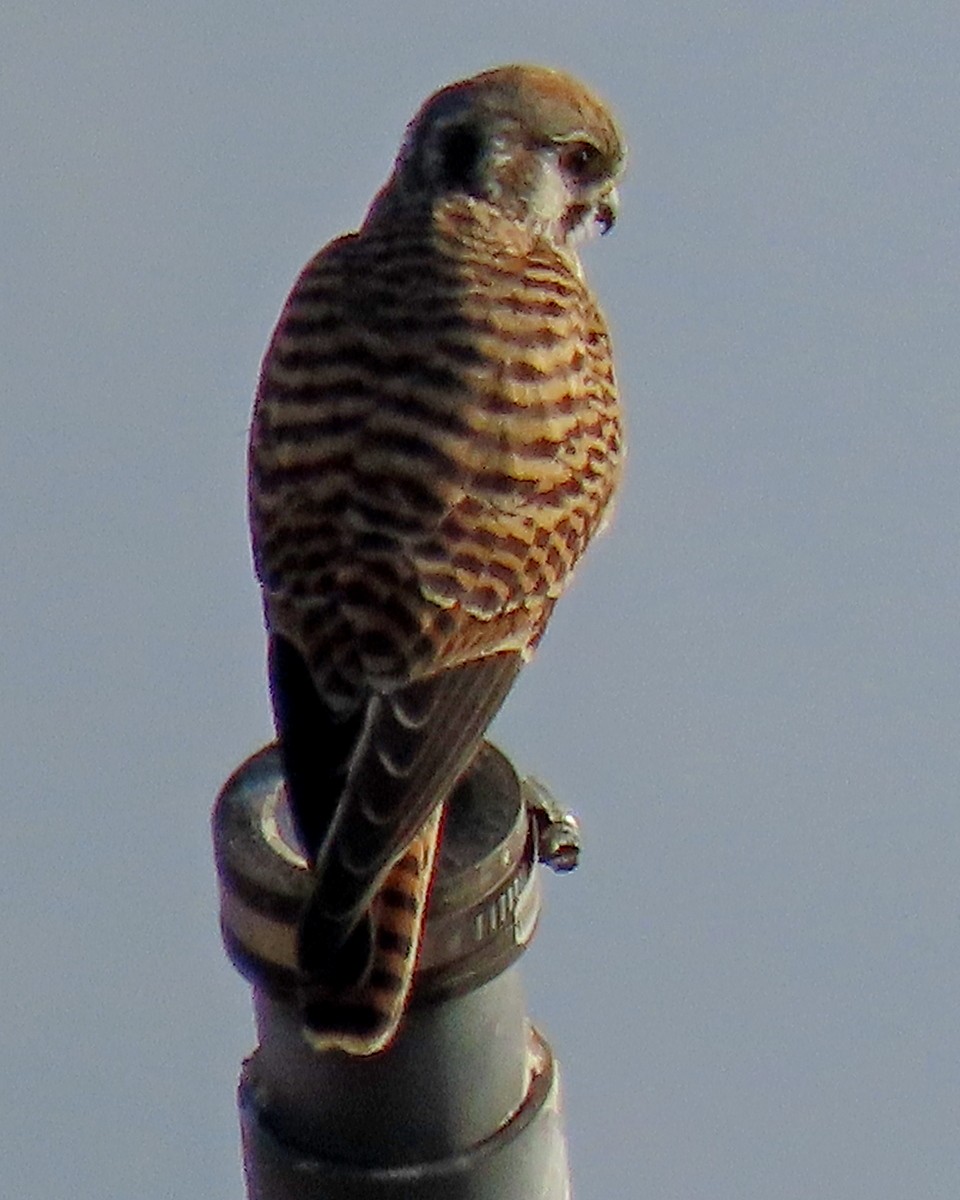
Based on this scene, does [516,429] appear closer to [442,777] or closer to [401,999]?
[442,777]

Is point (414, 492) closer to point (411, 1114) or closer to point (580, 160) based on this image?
point (411, 1114)

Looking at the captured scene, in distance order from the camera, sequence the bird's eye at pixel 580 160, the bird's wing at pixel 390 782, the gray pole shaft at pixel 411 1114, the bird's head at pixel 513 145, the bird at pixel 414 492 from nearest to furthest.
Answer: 1. the gray pole shaft at pixel 411 1114
2. the bird's wing at pixel 390 782
3. the bird at pixel 414 492
4. the bird's head at pixel 513 145
5. the bird's eye at pixel 580 160

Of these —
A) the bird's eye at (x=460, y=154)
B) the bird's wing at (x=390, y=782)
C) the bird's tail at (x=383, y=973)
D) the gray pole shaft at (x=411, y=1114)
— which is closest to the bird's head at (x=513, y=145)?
the bird's eye at (x=460, y=154)

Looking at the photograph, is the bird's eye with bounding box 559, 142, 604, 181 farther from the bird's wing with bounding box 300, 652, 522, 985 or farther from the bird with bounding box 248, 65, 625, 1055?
the bird's wing with bounding box 300, 652, 522, 985

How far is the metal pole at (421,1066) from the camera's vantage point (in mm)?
3750

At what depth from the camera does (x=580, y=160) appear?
22.9 ft

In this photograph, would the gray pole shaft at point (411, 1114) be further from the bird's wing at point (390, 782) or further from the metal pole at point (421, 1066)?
the bird's wing at point (390, 782)

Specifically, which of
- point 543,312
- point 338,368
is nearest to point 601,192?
point 543,312

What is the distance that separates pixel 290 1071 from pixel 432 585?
139 cm

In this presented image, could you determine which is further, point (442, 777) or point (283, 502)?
point (283, 502)

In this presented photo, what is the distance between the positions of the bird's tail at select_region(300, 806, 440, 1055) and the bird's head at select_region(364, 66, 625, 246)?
108 inches

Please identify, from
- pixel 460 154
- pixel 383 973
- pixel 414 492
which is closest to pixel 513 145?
pixel 460 154

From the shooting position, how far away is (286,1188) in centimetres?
381

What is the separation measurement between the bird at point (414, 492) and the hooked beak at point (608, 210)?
0.20 metres
